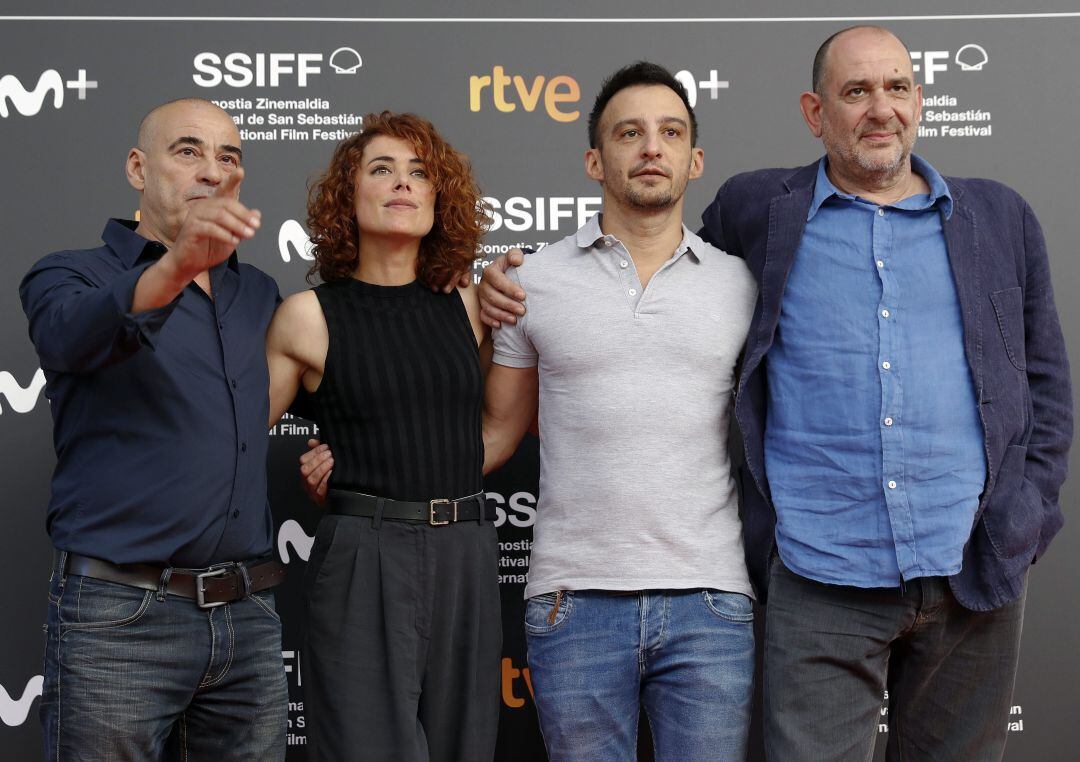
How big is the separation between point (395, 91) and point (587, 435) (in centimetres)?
138

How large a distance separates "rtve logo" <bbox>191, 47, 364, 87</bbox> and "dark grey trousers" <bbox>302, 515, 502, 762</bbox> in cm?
146

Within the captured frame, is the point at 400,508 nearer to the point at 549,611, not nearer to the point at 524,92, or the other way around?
the point at 549,611

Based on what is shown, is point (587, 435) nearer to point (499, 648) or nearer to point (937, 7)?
point (499, 648)

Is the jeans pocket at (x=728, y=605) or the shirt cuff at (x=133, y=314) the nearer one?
the shirt cuff at (x=133, y=314)

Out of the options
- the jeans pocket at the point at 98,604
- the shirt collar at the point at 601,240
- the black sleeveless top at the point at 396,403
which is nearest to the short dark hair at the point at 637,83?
the shirt collar at the point at 601,240

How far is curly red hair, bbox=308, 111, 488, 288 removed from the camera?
2424mm

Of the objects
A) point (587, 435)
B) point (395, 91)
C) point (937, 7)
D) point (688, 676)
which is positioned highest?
point (937, 7)

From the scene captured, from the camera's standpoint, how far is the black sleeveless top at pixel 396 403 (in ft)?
7.34

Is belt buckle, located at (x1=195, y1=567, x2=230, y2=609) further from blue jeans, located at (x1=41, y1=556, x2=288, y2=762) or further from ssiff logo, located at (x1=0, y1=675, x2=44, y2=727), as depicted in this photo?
ssiff logo, located at (x1=0, y1=675, x2=44, y2=727)

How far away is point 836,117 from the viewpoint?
228 centimetres

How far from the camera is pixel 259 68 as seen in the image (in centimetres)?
309

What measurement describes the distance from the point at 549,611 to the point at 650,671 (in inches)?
9.2

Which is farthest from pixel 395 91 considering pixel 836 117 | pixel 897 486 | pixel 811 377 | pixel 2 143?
pixel 897 486

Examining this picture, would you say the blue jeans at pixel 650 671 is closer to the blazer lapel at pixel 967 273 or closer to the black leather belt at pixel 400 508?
the black leather belt at pixel 400 508
